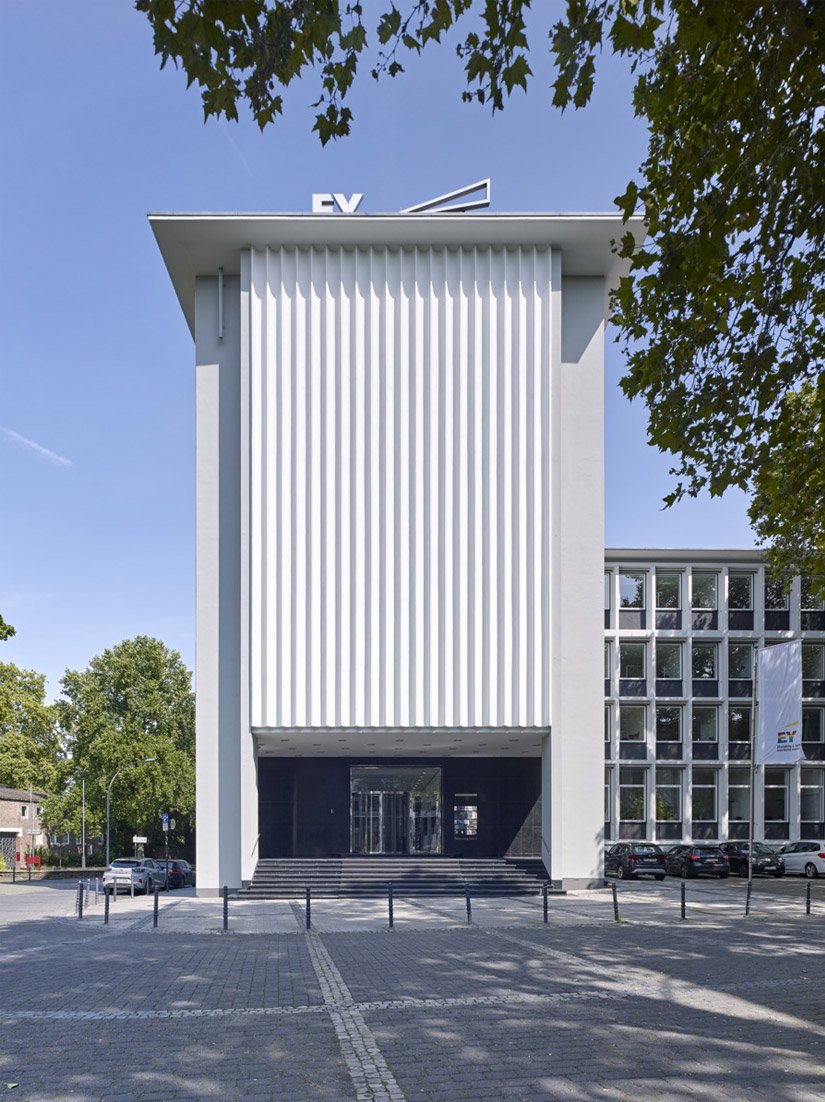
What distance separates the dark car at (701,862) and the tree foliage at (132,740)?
30.2 metres

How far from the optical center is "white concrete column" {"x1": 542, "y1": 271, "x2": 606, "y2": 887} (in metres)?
29.0

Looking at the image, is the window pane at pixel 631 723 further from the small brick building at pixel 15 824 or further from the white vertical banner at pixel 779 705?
the small brick building at pixel 15 824

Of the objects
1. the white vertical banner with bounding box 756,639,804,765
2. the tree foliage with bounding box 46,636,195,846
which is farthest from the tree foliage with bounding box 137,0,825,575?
the tree foliage with bounding box 46,636,195,846

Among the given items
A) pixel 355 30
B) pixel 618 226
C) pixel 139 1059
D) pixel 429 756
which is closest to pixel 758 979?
pixel 139 1059

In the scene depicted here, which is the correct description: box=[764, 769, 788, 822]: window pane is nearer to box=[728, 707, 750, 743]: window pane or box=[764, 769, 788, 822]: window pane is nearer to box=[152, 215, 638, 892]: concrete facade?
box=[728, 707, 750, 743]: window pane

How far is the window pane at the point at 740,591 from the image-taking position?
47.9 m

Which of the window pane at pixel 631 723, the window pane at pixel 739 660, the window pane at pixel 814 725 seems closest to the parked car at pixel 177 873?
the window pane at pixel 631 723

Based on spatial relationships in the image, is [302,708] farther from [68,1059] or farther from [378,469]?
[68,1059]

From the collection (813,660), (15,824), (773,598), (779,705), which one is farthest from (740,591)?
(15,824)

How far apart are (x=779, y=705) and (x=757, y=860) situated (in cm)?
1659

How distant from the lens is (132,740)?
60188mm

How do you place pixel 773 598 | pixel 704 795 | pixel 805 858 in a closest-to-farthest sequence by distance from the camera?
pixel 805 858 → pixel 704 795 → pixel 773 598

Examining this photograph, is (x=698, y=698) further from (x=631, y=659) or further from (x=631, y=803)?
(x=631, y=803)

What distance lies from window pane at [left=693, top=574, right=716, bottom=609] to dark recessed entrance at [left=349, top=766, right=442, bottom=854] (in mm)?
16834
